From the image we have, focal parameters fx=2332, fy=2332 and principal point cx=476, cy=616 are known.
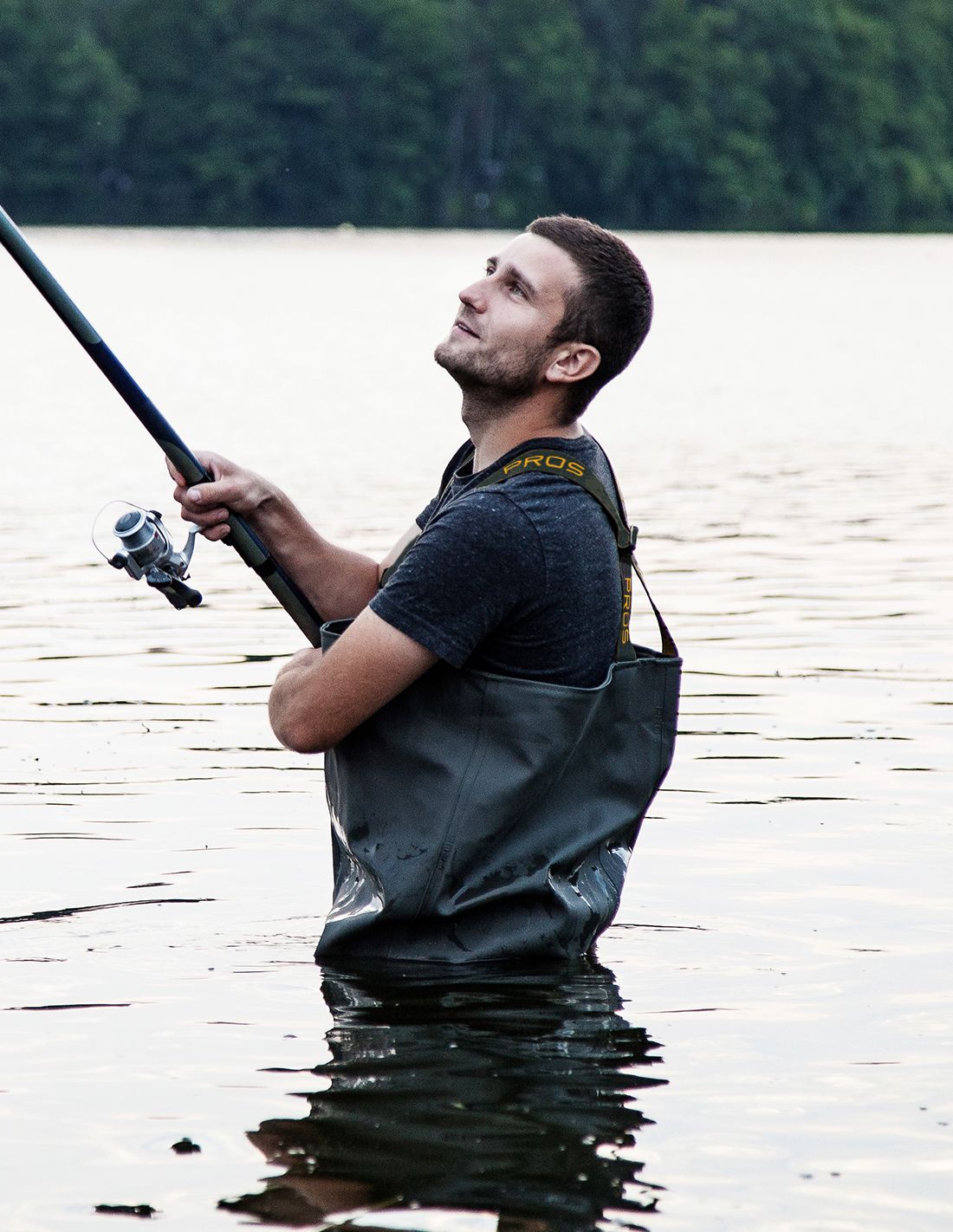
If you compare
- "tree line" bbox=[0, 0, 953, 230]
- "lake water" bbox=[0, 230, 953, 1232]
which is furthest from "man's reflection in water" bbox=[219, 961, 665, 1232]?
"tree line" bbox=[0, 0, 953, 230]

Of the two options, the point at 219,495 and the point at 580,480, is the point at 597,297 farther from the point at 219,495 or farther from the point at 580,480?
the point at 219,495

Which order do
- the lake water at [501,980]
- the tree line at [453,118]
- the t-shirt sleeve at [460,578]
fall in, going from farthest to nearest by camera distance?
the tree line at [453,118]
the t-shirt sleeve at [460,578]
the lake water at [501,980]

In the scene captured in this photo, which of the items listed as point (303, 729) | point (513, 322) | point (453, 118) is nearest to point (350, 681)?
point (303, 729)

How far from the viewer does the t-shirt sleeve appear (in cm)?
434

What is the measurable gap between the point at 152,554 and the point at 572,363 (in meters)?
0.97

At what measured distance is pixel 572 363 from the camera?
15.2 ft

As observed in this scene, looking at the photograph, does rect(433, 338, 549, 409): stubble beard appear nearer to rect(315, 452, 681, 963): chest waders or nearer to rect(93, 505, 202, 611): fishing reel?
rect(315, 452, 681, 963): chest waders

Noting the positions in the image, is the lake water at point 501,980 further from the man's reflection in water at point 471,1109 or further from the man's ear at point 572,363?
the man's ear at point 572,363

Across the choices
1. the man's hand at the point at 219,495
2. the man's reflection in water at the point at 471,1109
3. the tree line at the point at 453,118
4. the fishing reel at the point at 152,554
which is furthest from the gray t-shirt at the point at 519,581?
the tree line at the point at 453,118

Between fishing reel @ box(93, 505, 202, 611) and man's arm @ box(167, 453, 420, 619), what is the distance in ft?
0.21

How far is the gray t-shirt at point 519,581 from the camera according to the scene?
435 centimetres

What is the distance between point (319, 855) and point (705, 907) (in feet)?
3.86

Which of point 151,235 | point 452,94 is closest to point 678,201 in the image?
point 452,94

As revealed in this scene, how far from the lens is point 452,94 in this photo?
107062 millimetres
